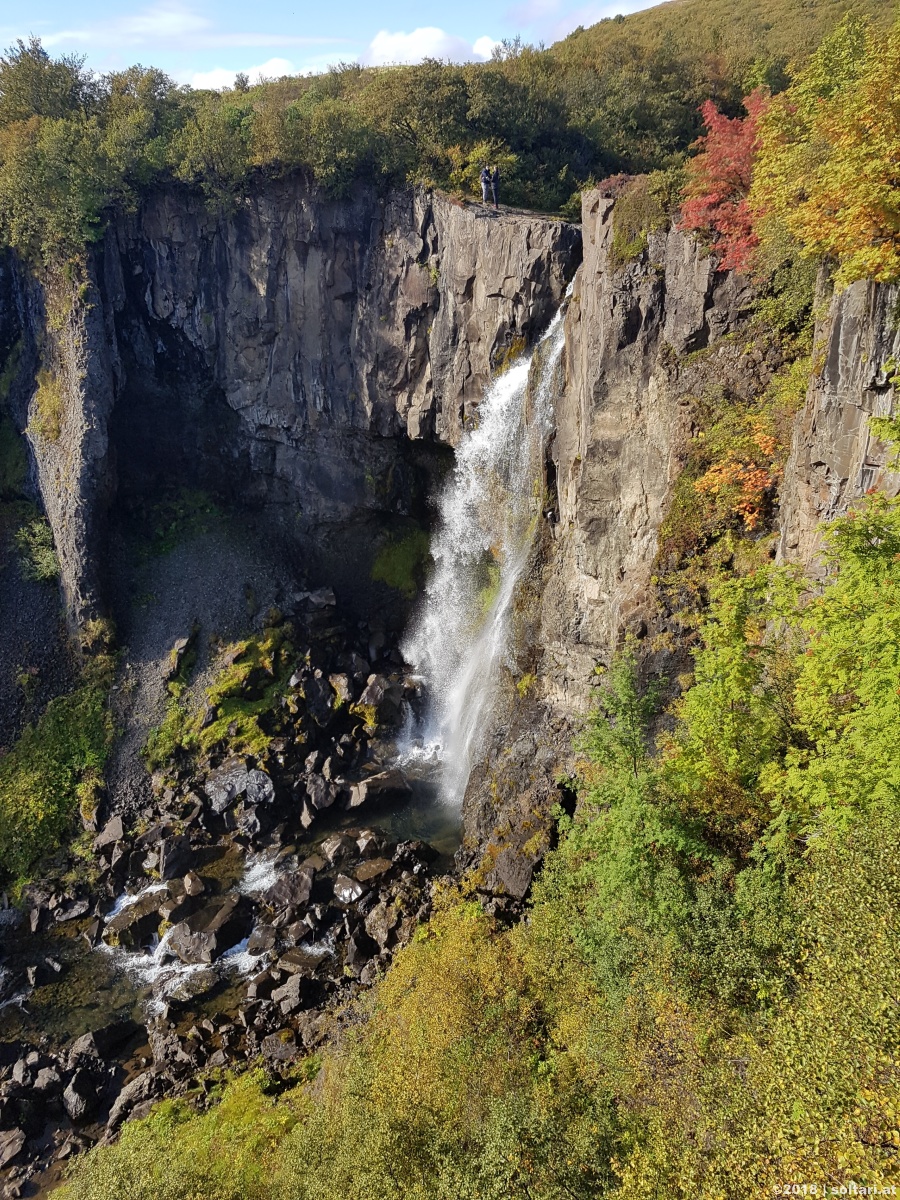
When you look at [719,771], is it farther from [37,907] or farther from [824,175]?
[37,907]

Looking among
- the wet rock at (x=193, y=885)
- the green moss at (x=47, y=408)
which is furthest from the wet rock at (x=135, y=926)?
the green moss at (x=47, y=408)

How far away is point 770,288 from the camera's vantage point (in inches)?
671

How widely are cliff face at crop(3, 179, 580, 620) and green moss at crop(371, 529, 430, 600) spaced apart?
1.61 metres

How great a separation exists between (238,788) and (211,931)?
19.6 ft

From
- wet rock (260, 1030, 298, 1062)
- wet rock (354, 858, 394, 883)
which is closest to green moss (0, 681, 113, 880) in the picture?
wet rock (354, 858, 394, 883)

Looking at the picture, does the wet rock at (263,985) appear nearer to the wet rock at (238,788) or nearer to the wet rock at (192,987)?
the wet rock at (192,987)

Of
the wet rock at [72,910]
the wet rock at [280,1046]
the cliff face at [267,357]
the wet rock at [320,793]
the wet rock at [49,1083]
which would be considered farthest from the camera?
the cliff face at [267,357]

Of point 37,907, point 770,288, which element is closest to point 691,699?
point 770,288

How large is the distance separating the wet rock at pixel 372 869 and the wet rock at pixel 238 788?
5.14 metres

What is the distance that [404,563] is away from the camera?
34.2 metres

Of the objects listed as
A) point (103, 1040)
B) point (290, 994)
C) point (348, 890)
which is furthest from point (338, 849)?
point (103, 1040)

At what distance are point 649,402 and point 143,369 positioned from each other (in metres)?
25.8

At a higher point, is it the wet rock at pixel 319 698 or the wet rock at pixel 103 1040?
the wet rock at pixel 319 698

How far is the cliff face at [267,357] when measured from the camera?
29.7m
